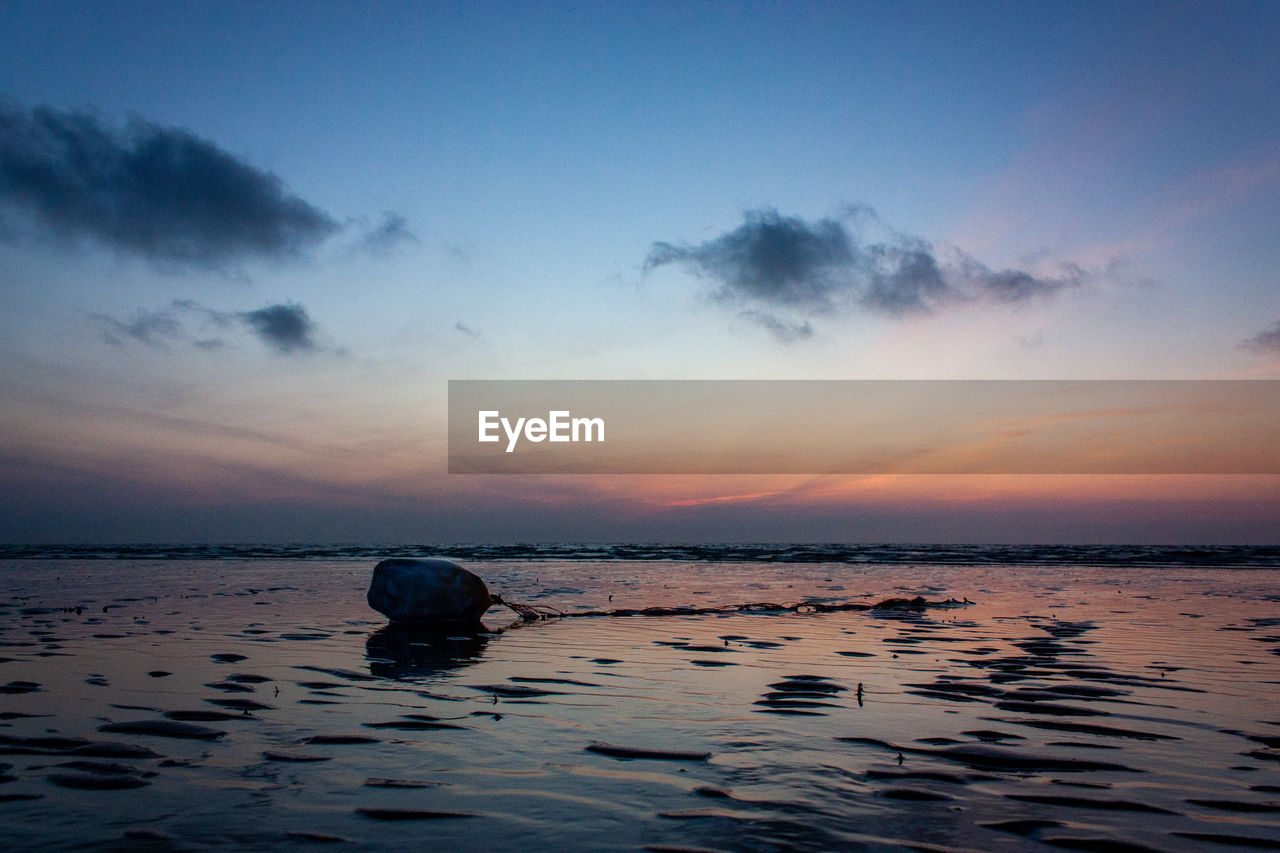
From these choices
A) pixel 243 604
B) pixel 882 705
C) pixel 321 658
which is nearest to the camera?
pixel 882 705

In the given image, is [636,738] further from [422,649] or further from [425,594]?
[425,594]

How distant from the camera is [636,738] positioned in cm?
427

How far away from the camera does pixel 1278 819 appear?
122 inches

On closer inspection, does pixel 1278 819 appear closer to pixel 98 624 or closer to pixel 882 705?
pixel 882 705

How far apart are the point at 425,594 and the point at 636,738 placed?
6132 mm

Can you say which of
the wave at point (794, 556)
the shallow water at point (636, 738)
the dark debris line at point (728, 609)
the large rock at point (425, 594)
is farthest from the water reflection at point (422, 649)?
the wave at point (794, 556)

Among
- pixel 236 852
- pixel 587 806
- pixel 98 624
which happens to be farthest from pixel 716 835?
pixel 98 624

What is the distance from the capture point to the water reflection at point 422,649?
6.51 metres

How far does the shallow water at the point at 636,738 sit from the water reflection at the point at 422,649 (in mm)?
68

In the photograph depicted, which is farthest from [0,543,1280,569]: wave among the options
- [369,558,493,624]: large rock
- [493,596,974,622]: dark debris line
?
[369,558,493,624]: large rock

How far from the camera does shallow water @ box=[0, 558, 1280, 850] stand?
2.95 meters

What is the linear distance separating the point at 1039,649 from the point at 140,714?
7.94m

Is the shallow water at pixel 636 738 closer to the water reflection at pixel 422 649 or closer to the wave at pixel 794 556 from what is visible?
the water reflection at pixel 422 649

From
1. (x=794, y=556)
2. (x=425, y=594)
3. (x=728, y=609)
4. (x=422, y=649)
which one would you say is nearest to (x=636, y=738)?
(x=422, y=649)
